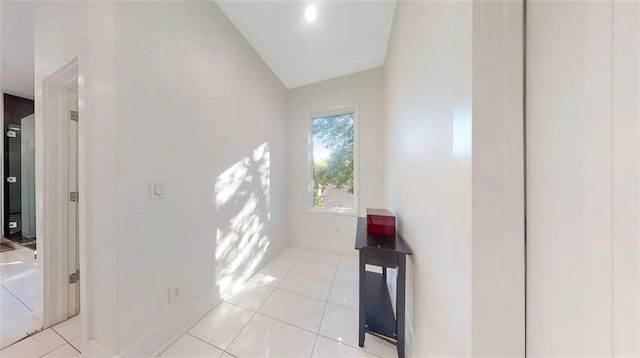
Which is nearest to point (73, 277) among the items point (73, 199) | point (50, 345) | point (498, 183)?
point (50, 345)

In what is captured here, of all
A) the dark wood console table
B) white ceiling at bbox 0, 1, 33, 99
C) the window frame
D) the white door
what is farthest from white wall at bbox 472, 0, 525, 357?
white ceiling at bbox 0, 1, 33, 99

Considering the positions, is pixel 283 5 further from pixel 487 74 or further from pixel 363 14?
pixel 487 74

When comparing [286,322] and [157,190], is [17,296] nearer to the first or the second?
[157,190]

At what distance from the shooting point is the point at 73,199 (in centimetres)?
160

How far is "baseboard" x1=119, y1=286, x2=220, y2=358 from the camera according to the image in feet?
3.98

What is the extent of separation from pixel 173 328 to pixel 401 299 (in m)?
1.62

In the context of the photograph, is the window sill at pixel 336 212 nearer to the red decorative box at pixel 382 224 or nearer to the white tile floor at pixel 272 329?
the white tile floor at pixel 272 329

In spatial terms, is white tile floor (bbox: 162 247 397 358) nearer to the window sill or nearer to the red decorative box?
the red decorative box

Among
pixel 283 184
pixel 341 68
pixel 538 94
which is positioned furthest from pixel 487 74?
pixel 283 184

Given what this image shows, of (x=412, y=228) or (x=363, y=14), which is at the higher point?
(x=363, y=14)

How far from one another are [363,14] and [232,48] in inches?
55.3

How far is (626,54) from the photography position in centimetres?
34

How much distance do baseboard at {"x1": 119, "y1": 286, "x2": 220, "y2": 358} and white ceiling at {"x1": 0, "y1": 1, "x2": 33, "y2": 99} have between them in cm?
309

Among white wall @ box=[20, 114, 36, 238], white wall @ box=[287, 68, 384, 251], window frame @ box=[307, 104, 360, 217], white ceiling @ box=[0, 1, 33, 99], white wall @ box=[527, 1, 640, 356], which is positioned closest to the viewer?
white wall @ box=[527, 1, 640, 356]
